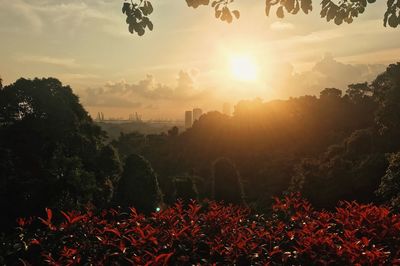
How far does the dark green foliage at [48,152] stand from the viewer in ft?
96.1

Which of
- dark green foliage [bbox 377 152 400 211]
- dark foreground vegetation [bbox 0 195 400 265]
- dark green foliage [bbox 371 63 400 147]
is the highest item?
dark green foliage [bbox 371 63 400 147]

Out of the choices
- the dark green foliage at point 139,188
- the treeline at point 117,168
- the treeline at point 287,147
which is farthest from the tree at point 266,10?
the treeline at point 287,147

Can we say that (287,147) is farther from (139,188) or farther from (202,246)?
(202,246)

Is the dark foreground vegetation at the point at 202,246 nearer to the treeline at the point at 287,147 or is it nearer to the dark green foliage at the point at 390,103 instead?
the dark green foliage at the point at 390,103

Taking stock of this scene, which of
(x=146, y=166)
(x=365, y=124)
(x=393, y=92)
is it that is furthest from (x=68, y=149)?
(x=365, y=124)

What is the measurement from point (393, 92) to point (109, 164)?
21536 mm

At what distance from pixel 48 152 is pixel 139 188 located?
11.5 meters

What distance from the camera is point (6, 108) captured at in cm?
3378

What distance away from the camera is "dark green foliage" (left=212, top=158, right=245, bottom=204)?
2862 cm

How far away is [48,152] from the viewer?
109 ft

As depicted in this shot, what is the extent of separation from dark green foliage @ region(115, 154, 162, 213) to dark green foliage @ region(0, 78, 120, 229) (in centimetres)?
423

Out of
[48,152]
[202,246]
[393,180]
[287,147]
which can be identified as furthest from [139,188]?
[287,147]

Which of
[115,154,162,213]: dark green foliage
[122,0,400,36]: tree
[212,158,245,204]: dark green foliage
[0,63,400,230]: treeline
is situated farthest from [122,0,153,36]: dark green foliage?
[212,158,245,204]: dark green foliage

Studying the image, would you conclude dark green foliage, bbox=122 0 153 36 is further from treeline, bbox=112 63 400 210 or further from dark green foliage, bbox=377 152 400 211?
treeline, bbox=112 63 400 210
